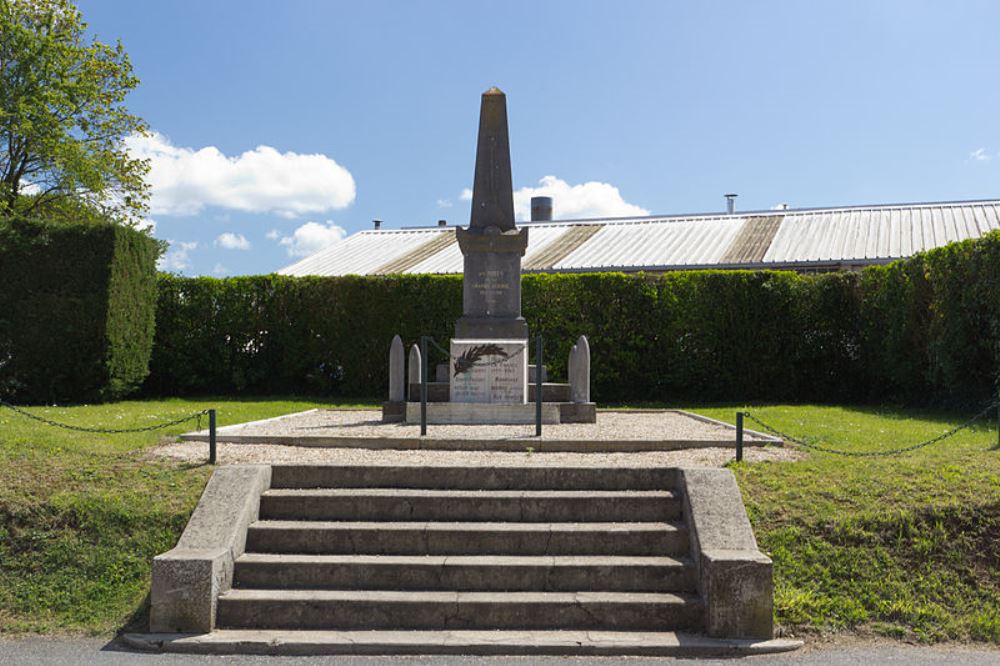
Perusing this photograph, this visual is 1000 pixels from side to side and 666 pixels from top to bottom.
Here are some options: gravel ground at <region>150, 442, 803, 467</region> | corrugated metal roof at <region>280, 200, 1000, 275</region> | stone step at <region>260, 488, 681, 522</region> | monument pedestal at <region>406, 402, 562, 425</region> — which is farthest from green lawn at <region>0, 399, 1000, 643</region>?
corrugated metal roof at <region>280, 200, 1000, 275</region>

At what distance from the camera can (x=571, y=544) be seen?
672 cm

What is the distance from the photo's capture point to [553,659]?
5500 millimetres

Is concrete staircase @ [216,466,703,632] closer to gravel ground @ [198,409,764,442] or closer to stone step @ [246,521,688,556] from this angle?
stone step @ [246,521,688,556]

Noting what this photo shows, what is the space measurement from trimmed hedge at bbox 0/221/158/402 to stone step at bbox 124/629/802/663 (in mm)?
12664

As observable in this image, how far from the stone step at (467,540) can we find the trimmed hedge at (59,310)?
12.0 meters

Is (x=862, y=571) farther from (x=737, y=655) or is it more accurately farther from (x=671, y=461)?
(x=671, y=461)

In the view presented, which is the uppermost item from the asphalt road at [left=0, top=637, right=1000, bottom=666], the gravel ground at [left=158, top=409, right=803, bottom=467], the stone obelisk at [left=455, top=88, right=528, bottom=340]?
the stone obelisk at [left=455, top=88, right=528, bottom=340]

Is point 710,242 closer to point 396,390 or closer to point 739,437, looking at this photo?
point 396,390

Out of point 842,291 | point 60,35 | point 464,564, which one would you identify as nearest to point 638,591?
point 464,564

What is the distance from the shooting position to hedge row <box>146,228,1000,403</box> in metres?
18.1

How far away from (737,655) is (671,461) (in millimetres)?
2960

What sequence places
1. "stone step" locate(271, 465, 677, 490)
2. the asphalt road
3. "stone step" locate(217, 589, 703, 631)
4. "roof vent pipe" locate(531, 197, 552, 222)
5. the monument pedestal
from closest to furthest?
the asphalt road < "stone step" locate(217, 589, 703, 631) < "stone step" locate(271, 465, 677, 490) < the monument pedestal < "roof vent pipe" locate(531, 197, 552, 222)

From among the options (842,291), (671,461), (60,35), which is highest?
(60,35)

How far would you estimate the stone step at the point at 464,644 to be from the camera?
5613mm
